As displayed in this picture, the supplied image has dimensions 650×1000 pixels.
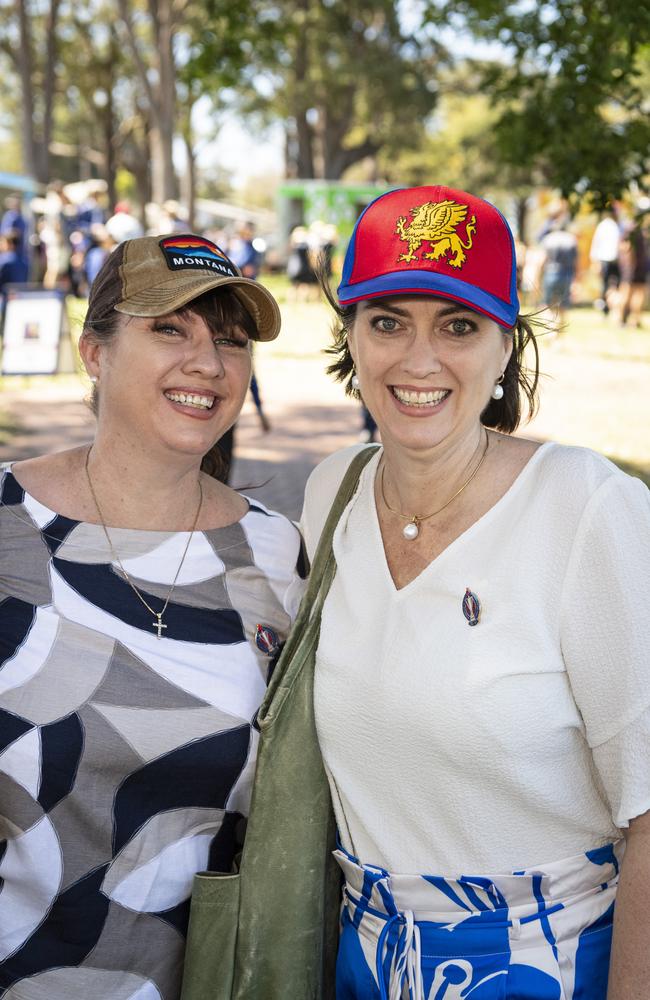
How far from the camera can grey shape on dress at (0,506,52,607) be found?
96.0 inches

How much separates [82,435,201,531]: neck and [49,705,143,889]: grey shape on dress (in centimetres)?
49

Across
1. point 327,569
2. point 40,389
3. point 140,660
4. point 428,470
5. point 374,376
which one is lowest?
point 40,389

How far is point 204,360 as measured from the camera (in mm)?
2557

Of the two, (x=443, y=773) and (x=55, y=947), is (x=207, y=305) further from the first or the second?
(x=55, y=947)

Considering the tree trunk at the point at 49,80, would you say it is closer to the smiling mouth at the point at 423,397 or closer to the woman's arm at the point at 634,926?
the smiling mouth at the point at 423,397

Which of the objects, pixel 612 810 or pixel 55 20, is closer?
pixel 612 810

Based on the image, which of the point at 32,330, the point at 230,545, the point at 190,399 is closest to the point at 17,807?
the point at 230,545

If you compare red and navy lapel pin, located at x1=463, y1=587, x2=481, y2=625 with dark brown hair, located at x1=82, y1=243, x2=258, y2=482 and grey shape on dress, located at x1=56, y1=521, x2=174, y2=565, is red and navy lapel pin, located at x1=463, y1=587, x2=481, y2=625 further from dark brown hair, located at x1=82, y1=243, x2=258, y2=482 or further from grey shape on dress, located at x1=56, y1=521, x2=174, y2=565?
dark brown hair, located at x1=82, y1=243, x2=258, y2=482

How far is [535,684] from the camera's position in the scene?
6.71ft

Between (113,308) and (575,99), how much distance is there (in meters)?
4.06

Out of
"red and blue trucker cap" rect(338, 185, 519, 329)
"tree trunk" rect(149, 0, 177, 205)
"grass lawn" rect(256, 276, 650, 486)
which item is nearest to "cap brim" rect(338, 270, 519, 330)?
"red and blue trucker cap" rect(338, 185, 519, 329)

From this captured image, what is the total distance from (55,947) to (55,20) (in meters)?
33.8

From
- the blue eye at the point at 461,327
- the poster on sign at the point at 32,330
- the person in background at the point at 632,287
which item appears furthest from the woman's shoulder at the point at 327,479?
the person in background at the point at 632,287

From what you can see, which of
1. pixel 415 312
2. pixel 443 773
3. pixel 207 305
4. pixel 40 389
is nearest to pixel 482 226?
pixel 415 312
